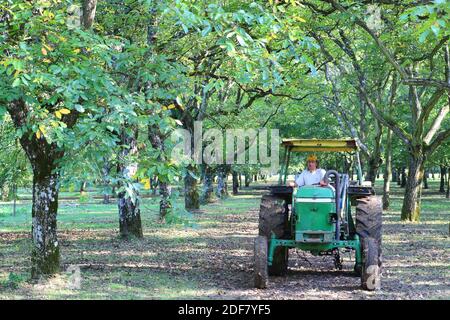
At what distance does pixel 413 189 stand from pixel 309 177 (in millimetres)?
14569

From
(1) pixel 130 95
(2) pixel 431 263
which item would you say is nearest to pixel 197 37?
(1) pixel 130 95

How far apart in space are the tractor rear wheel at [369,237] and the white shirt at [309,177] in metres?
0.88

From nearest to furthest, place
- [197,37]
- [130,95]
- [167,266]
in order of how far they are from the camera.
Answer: [130,95] < [167,266] < [197,37]

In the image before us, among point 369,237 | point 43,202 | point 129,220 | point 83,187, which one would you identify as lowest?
point 129,220

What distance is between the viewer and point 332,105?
115 feet

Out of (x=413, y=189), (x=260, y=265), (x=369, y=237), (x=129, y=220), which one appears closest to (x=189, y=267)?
(x=260, y=265)

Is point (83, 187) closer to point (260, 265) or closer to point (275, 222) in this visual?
point (260, 265)

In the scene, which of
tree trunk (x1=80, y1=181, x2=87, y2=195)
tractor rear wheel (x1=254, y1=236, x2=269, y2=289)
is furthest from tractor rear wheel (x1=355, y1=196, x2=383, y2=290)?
tree trunk (x1=80, y1=181, x2=87, y2=195)

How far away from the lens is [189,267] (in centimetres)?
1320

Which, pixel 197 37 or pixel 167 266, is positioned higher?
pixel 197 37

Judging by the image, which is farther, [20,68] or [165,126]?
[165,126]

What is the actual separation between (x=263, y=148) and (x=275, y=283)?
33092 mm

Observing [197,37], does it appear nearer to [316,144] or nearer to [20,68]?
[316,144]

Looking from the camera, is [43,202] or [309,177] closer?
[43,202]
